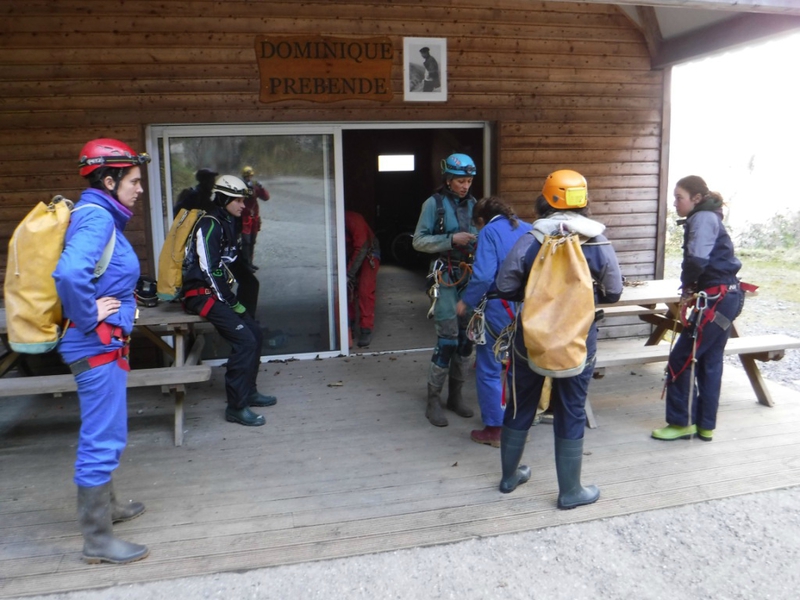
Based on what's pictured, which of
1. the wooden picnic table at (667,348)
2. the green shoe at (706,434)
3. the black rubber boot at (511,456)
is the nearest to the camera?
the black rubber boot at (511,456)

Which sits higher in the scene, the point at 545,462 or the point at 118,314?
the point at 118,314

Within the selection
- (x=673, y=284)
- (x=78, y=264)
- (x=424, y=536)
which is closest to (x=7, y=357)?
(x=78, y=264)

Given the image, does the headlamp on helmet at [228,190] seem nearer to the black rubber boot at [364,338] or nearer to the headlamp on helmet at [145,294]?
the headlamp on helmet at [145,294]

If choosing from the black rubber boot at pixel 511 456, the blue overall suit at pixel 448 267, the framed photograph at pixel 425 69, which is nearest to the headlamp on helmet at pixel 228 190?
the blue overall suit at pixel 448 267

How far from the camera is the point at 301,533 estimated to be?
11.4 ft

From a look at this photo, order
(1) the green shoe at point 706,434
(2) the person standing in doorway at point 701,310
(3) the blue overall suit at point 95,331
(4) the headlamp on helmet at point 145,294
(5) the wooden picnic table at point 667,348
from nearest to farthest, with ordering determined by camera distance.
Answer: (3) the blue overall suit at point 95,331 → (2) the person standing in doorway at point 701,310 → (1) the green shoe at point 706,434 → (5) the wooden picnic table at point 667,348 → (4) the headlamp on helmet at point 145,294

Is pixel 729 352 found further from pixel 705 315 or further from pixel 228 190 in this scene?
pixel 228 190

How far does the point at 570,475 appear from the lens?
366cm

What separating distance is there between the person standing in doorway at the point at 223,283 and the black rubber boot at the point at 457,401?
Result: 57.6 inches

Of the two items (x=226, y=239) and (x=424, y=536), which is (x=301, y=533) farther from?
(x=226, y=239)

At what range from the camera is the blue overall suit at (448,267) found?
4.82 m

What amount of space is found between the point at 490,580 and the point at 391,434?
1834 millimetres

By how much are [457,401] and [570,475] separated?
1.67m

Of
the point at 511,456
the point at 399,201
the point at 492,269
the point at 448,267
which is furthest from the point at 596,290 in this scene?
the point at 399,201
